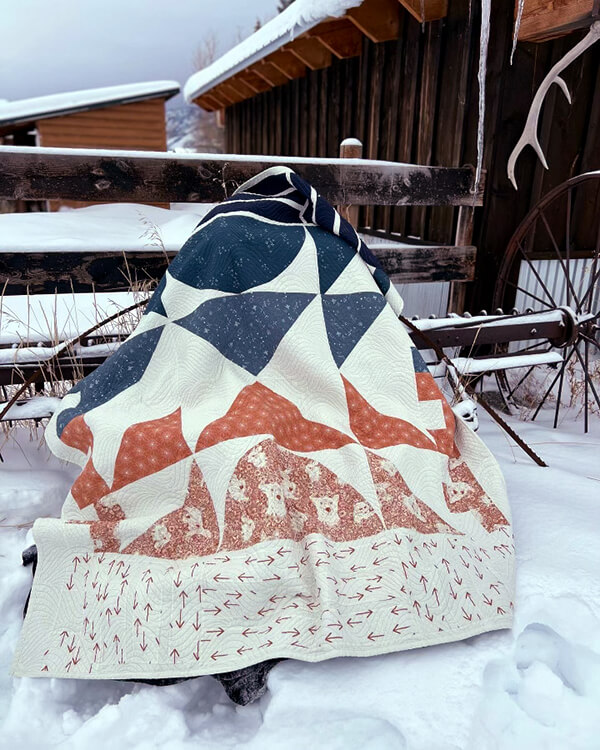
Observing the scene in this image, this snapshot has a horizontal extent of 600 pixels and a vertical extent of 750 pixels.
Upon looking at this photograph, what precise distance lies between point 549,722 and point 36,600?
116 centimetres

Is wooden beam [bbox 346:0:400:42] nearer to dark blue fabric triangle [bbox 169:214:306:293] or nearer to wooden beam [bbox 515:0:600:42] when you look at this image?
wooden beam [bbox 515:0:600:42]

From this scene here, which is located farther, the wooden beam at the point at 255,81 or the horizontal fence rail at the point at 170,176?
the wooden beam at the point at 255,81

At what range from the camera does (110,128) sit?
10.6 meters

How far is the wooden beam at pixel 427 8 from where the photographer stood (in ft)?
12.1

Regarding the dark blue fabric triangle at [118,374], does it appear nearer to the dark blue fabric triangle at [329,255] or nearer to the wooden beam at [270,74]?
the dark blue fabric triangle at [329,255]

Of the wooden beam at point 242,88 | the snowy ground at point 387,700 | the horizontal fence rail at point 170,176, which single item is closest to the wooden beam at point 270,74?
the wooden beam at point 242,88

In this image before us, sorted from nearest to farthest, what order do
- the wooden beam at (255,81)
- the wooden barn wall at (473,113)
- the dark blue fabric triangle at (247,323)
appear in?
the dark blue fabric triangle at (247,323) < the wooden barn wall at (473,113) < the wooden beam at (255,81)

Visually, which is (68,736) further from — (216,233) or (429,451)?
(216,233)

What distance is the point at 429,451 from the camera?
166 cm

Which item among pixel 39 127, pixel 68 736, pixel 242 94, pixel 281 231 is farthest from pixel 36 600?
pixel 39 127

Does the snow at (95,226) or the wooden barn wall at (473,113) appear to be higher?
the wooden barn wall at (473,113)

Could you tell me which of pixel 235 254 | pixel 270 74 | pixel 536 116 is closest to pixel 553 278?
pixel 536 116

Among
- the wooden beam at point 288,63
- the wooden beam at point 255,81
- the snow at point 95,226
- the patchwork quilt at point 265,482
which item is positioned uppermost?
the wooden beam at point 255,81

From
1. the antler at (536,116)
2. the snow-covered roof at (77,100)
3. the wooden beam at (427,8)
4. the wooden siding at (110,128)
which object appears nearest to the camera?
the antler at (536,116)
